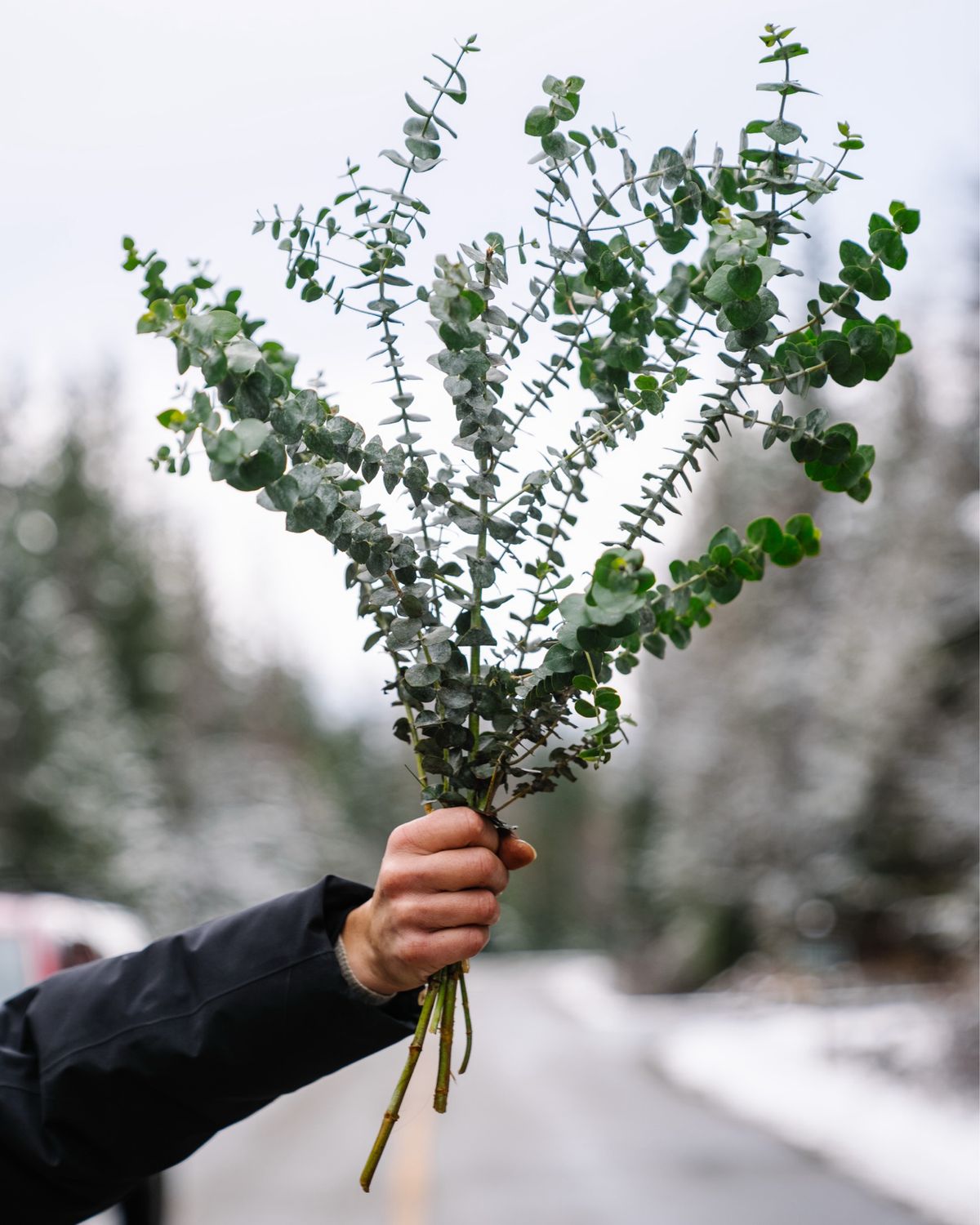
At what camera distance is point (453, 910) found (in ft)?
5.75

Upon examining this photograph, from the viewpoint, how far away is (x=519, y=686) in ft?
6.00

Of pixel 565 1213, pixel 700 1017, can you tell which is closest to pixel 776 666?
pixel 700 1017

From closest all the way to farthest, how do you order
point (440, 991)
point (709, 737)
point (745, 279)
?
point (745, 279) → point (440, 991) → point (709, 737)

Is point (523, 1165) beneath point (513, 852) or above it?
above

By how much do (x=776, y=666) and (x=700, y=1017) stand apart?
6.09 m

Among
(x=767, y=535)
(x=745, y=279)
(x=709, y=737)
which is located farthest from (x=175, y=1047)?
(x=709, y=737)

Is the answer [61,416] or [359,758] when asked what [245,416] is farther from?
[359,758]

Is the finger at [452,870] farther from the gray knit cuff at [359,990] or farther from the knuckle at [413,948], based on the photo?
the gray knit cuff at [359,990]

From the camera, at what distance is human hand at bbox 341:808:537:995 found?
1.75 m

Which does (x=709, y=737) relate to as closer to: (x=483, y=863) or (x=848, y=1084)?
(x=848, y=1084)

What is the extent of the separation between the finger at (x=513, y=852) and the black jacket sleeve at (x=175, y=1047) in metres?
0.27

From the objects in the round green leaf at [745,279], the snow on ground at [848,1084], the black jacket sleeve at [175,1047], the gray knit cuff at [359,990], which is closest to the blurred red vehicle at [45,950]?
the snow on ground at [848,1084]

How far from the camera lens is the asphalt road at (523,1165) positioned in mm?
8102

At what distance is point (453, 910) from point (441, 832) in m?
0.10
